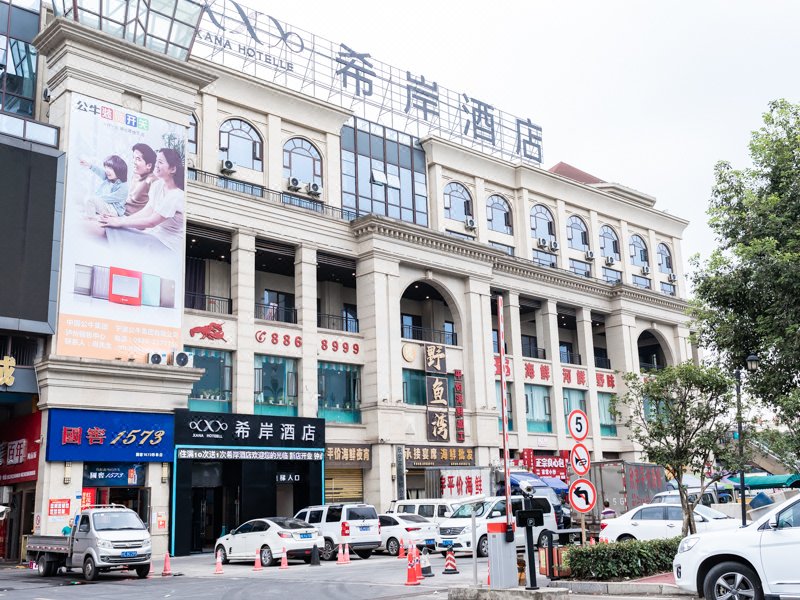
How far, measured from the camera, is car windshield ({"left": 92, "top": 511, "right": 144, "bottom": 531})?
23.5 meters

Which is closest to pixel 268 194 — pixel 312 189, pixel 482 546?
pixel 312 189

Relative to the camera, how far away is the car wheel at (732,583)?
11.8 metres

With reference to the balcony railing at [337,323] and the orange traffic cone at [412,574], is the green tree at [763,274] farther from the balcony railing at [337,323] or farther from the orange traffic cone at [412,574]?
the balcony railing at [337,323]

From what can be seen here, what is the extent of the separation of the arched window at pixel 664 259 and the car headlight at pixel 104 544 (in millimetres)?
48849

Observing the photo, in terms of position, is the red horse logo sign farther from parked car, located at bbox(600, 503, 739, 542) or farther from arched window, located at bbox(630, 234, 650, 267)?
arched window, located at bbox(630, 234, 650, 267)

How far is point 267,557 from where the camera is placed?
85.6 feet

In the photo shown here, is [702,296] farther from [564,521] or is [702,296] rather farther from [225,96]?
[225,96]

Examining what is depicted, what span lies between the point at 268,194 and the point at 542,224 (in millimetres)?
21194

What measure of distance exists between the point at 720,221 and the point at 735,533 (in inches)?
444

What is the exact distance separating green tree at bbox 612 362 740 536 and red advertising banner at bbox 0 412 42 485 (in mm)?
20544

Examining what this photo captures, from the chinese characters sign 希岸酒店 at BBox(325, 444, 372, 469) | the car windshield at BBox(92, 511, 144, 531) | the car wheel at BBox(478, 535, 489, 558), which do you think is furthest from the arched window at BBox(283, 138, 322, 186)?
the car wheel at BBox(478, 535, 489, 558)

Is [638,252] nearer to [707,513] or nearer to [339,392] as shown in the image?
[339,392]

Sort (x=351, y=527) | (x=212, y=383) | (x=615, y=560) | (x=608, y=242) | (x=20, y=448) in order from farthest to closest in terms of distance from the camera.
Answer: (x=608, y=242) < (x=212, y=383) < (x=20, y=448) < (x=351, y=527) < (x=615, y=560)

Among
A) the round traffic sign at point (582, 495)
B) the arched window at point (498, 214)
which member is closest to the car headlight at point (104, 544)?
the round traffic sign at point (582, 495)
